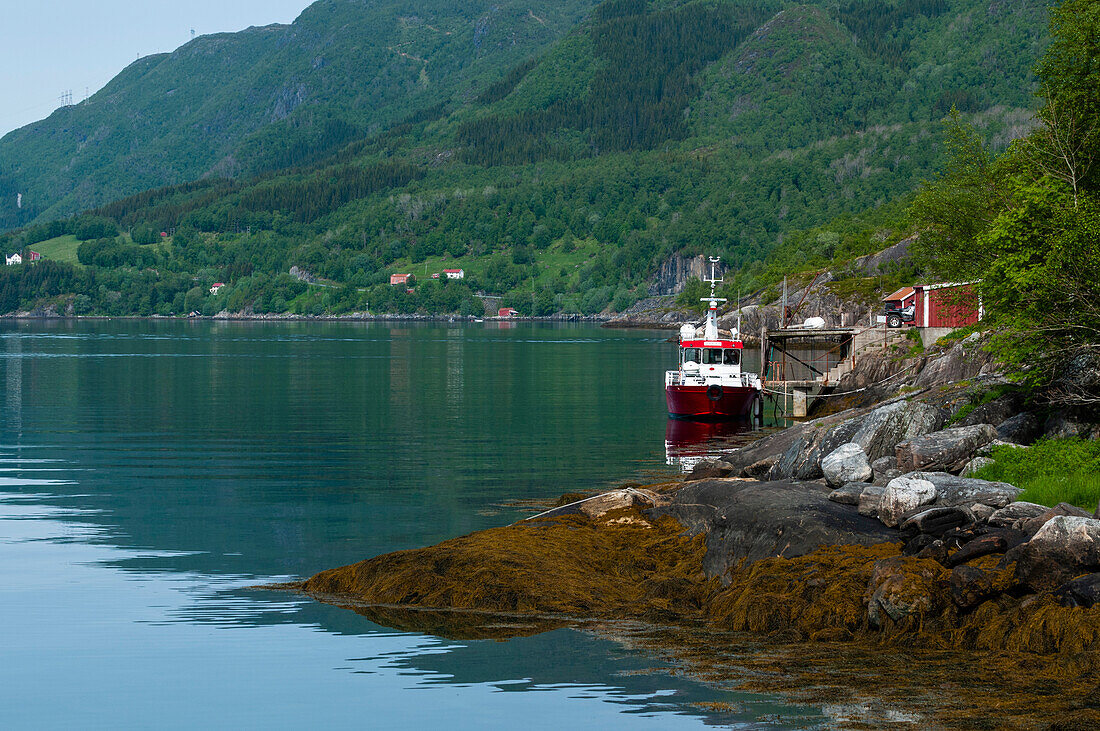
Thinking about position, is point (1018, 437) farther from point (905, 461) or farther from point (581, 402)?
point (581, 402)

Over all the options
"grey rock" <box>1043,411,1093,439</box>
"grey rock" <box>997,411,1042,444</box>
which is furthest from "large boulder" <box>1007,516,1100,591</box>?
"grey rock" <box>997,411,1042,444</box>

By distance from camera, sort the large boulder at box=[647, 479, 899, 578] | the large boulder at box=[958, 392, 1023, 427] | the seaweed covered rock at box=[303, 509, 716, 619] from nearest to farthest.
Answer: the seaweed covered rock at box=[303, 509, 716, 619] < the large boulder at box=[647, 479, 899, 578] < the large boulder at box=[958, 392, 1023, 427]

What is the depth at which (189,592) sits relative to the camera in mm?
22672

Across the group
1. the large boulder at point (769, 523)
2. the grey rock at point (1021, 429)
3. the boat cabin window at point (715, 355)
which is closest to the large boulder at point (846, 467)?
the large boulder at point (769, 523)

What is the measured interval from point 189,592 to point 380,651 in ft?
21.0

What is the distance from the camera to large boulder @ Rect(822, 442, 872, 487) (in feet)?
87.5

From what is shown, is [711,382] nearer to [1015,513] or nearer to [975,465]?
[975,465]

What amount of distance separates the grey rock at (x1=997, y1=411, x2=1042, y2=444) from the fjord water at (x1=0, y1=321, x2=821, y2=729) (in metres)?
13.1

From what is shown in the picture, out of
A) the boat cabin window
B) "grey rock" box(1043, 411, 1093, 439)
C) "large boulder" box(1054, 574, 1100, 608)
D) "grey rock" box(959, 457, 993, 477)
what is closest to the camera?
"large boulder" box(1054, 574, 1100, 608)

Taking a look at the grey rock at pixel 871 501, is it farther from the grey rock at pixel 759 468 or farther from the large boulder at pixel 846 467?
the grey rock at pixel 759 468

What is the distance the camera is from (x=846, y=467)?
88.4 ft

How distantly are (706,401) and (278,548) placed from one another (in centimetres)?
3674

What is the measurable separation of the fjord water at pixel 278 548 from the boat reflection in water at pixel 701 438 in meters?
1.07

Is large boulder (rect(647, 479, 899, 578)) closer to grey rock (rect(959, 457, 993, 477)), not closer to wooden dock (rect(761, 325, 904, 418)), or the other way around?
grey rock (rect(959, 457, 993, 477))
